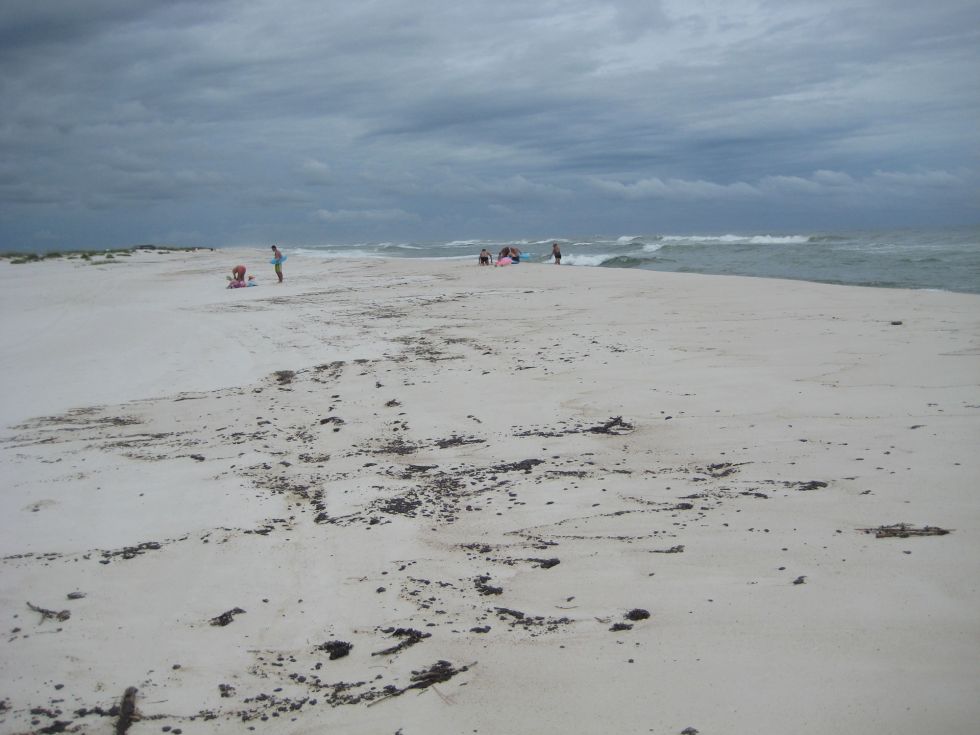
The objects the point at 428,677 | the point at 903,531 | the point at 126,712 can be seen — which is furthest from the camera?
the point at 903,531

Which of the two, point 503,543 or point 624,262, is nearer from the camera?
point 503,543

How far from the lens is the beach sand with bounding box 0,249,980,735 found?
2695 millimetres

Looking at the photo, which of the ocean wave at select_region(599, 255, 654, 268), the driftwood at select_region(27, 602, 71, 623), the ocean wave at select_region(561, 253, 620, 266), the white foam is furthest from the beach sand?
the white foam

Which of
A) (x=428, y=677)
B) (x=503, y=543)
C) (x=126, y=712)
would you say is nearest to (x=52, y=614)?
(x=126, y=712)

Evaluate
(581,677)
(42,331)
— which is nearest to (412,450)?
(581,677)

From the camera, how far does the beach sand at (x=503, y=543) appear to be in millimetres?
2695

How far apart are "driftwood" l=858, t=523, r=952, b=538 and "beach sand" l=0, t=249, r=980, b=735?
0.07m

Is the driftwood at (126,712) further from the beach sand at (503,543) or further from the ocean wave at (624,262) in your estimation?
the ocean wave at (624,262)

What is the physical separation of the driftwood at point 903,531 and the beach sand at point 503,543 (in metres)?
0.07

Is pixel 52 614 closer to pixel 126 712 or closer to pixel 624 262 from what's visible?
pixel 126 712

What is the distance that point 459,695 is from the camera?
272cm

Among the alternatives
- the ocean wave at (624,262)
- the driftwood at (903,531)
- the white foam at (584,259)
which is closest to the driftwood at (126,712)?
the driftwood at (903,531)

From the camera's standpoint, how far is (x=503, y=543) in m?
3.97

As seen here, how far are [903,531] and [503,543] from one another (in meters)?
2.05
